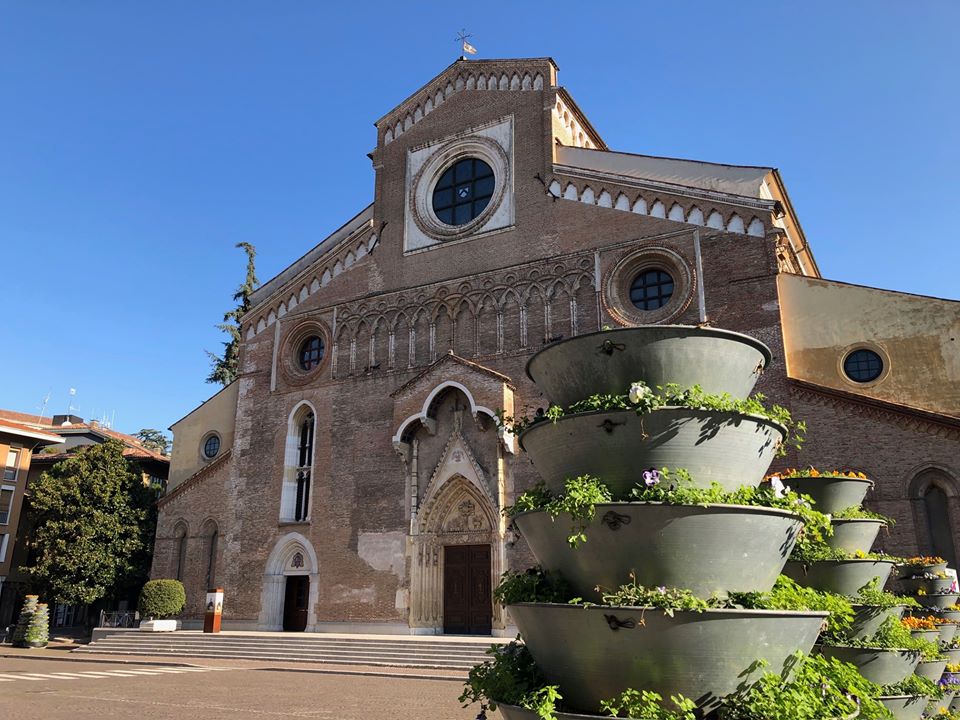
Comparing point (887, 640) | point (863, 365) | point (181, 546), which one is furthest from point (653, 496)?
point (181, 546)

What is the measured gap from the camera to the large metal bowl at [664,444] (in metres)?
4.50

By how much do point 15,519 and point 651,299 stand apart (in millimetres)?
27024

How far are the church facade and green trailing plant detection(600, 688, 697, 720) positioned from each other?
46.8ft

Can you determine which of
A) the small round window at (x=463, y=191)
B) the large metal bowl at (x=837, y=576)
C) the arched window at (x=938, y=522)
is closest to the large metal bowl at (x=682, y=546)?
the large metal bowl at (x=837, y=576)

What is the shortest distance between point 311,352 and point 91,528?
10.1 meters

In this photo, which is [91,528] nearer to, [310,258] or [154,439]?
[310,258]

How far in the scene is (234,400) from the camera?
27.9 m

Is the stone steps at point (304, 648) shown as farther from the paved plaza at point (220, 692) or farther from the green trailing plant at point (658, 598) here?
the green trailing plant at point (658, 598)

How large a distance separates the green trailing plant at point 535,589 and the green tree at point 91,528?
2599cm

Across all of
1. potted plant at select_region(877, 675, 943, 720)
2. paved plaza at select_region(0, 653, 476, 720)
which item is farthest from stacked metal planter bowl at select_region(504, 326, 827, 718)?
paved plaza at select_region(0, 653, 476, 720)

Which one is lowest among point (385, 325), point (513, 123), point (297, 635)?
point (297, 635)

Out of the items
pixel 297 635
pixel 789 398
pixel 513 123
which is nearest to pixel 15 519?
pixel 297 635

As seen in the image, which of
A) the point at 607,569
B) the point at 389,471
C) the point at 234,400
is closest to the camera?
the point at 607,569

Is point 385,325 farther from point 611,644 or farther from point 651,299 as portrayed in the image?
point 611,644
